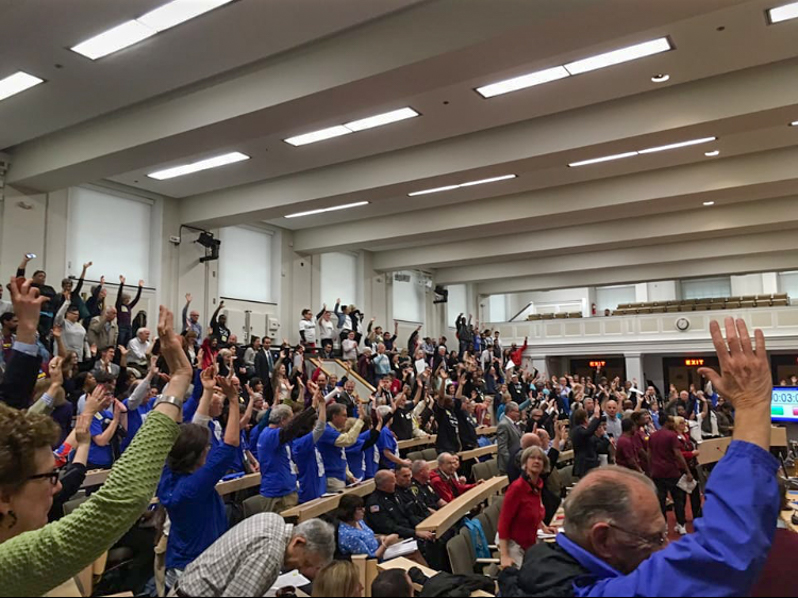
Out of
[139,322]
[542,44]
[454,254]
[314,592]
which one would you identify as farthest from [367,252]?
[314,592]

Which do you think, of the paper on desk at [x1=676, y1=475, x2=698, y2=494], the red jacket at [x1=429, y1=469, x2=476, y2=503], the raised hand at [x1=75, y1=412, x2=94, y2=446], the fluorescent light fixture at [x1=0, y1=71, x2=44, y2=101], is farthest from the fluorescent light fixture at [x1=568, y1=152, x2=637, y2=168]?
the raised hand at [x1=75, y1=412, x2=94, y2=446]

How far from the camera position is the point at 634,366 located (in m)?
22.6

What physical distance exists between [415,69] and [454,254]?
11.5 m

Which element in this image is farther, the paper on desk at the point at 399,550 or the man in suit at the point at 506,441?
the man in suit at the point at 506,441

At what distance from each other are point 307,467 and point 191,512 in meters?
2.24

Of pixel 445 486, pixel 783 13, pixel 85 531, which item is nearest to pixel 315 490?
pixel 445 486

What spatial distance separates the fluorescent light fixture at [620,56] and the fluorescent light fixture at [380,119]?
2322 mm

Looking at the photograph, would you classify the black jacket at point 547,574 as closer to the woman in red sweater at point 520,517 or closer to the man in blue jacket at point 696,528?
the man in blue jacket at point 696,528

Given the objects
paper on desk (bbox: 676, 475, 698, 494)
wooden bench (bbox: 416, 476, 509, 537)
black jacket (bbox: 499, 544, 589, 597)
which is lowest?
paper on desk (bbox: 676, 475, 698, 494)

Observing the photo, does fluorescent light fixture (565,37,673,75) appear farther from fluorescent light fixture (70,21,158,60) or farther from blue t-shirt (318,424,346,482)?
blue t-shirt (318,424,346,482)

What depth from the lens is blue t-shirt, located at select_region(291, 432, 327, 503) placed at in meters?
5.62

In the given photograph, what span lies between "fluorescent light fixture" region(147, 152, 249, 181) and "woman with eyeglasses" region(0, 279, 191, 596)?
9.77 metres

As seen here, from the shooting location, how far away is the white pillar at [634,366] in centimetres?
2244

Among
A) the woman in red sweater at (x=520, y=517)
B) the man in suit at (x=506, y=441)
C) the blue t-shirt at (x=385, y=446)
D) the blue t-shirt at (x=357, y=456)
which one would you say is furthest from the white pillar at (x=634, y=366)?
the woman in red sweater at (x=520, y=517)
